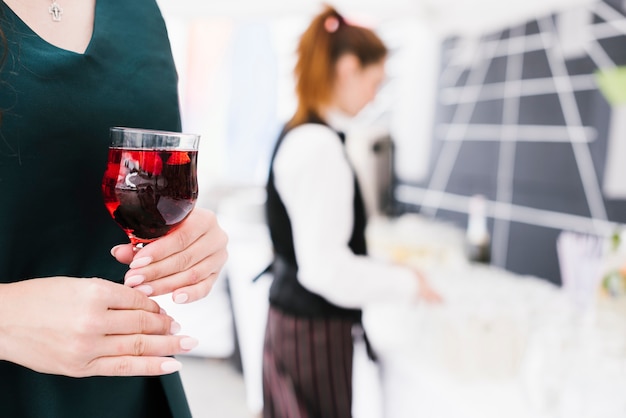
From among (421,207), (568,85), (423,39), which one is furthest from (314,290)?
(423,39)

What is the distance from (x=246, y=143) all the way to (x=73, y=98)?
440 cm

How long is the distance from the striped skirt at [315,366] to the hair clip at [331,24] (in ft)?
3.05

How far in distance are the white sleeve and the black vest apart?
3 cm

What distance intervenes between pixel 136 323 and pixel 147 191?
0.47 feet

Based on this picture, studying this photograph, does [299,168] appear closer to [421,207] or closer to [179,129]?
[179,129]

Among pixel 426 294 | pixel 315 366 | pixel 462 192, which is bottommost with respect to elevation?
pixel 315 366

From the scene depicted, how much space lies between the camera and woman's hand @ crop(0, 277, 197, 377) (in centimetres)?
44

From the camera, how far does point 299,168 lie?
1.59 meters

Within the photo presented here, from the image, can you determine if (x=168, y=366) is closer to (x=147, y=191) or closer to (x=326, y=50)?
(x=147, y=191)

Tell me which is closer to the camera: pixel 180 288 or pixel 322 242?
pixel 180 288

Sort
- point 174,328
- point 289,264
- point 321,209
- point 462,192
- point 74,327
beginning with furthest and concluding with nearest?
point 462,192 → point 289,264 → point 321,209 → point 174,328 → point 74,327

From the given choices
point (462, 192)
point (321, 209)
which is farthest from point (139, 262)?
point (462, 192)

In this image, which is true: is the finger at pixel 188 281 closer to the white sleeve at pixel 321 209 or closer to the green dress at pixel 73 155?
the green dress at pixel 73 155

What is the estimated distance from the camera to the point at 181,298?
58 centimetres
